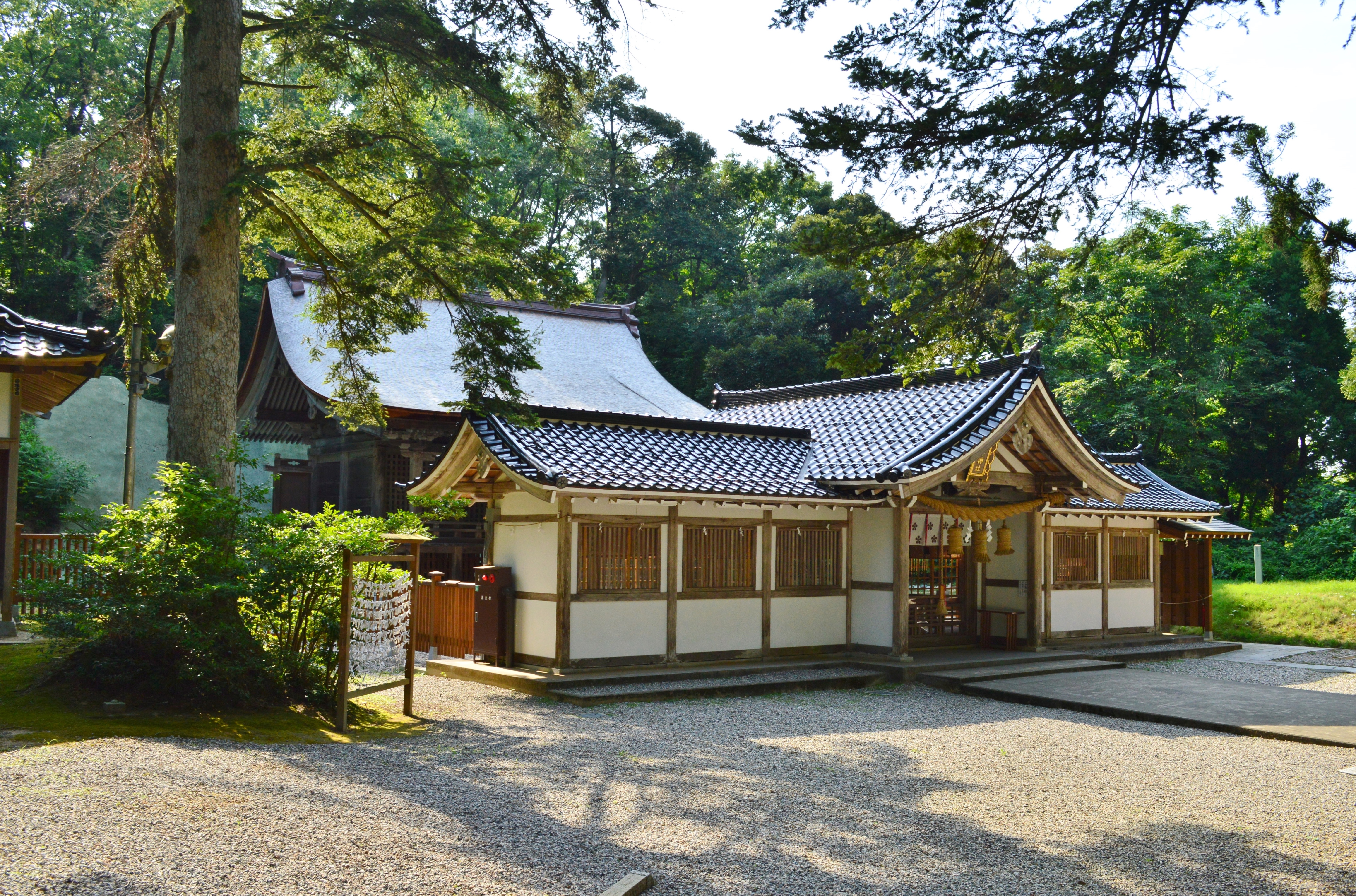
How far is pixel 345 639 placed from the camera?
812cm

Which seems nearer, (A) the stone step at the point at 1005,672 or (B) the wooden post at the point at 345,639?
(B) the wooden post at the point at 345,639

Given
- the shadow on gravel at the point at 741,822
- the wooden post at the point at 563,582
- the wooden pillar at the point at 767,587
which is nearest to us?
the shadow on gravel at the point at 741,822

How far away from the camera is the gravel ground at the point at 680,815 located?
471 centimetres

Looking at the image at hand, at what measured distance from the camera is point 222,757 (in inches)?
261

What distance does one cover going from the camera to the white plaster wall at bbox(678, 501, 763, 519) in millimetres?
12320

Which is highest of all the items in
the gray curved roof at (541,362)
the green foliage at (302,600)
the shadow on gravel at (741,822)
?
the gray curved roof at (541,362)

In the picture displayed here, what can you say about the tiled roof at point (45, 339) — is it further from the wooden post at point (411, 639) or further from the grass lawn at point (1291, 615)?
the grass lawn at point (1291, 615)

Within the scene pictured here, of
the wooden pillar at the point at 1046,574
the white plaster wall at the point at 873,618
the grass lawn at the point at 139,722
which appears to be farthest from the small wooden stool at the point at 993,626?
the grass lawn at the point at 139,722

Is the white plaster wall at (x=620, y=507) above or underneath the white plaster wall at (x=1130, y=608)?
above

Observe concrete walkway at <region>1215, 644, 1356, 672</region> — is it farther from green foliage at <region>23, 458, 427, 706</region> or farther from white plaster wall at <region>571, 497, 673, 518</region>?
green foliage at <region>23, 458, 427, 706</region>

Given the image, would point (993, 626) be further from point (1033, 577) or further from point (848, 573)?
point (848, 573)

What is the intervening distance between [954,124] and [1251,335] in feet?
96.6

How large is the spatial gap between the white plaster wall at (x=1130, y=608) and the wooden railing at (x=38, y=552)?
15.3m

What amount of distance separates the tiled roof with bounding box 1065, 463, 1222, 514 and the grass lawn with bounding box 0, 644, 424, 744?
1142 cm
